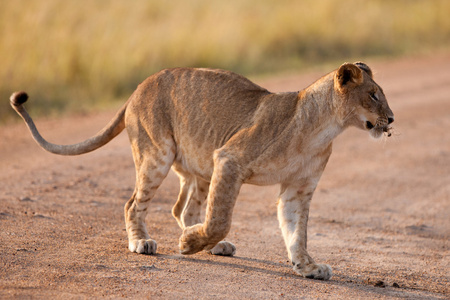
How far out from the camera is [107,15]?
49.8 ft

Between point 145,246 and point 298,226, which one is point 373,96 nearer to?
point 298,226

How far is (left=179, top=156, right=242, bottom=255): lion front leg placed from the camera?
197 inches

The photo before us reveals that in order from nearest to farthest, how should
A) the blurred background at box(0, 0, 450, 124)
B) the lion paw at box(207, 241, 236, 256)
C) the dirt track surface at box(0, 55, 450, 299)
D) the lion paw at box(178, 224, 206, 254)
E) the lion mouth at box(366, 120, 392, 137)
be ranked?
the dirt track surface at box(0, 55, 450, 299) → the lion mouth at box(366, 120, 392, 137) → the lion paw at box(178, 224, 206, 254) → the lion paw at box(207, 241, 236, 256) → the blurred background at box(0, 0, 450, 124)

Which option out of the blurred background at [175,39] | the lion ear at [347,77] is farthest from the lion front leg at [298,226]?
the blurred background at [175,39]

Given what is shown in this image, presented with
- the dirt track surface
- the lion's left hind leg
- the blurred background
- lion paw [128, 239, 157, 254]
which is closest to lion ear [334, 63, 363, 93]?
the dirt track surface

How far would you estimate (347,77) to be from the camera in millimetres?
5023

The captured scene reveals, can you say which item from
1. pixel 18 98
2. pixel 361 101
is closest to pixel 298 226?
pixel 361 101

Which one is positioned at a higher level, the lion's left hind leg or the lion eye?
the lion eye

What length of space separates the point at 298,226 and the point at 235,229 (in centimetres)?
132

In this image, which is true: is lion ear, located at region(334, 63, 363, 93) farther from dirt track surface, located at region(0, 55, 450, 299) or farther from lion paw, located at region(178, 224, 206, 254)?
lion paw, located at region(178, 224, 206, 254)

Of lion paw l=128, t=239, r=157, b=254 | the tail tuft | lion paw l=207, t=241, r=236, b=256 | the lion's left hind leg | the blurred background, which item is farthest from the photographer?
the blurred background

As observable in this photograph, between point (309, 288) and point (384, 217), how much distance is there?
2484mm

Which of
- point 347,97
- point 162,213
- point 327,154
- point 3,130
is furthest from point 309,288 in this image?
point 3,130

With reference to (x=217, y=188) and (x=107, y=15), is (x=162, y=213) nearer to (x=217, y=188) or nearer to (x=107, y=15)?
Result: (x=217, y=188)
